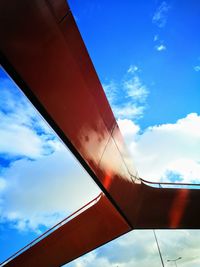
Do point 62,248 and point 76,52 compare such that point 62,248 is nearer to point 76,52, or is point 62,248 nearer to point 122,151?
point 122,151

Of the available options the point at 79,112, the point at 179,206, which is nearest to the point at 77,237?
the point at 179,206

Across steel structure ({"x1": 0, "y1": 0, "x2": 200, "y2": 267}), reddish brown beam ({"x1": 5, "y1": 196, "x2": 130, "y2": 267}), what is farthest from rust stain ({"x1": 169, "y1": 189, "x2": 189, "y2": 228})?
reddish brown beam ({"x1": 5, "y1": 196, "x2": 130, "y2": 267})

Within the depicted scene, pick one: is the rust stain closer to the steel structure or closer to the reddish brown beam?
the steel structure

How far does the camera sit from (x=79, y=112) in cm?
443

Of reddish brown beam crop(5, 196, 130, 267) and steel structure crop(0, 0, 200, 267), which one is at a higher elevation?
steel structure crop(0, 0, 200, 267)

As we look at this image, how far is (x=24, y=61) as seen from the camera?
332cm

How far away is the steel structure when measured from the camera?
3201 mm

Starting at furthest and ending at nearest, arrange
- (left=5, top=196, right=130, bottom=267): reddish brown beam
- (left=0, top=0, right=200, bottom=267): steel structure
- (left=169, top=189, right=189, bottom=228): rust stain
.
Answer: (left=169, top=189, right=189, bottom=228): rust stain, (left=5, top=196, right=130, bottom=267): reddish brown beam, (left=0, top=0, right=200, bottom=267): steel structure

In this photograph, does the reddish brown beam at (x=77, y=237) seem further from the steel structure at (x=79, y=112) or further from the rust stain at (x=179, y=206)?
the rust stain at (x=179, y=206)

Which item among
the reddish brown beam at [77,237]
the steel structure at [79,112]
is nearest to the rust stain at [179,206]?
the steel structure at [79,112]

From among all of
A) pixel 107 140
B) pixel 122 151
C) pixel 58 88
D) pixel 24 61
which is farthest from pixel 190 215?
pixel 24 61

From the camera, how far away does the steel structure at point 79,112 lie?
3201mm

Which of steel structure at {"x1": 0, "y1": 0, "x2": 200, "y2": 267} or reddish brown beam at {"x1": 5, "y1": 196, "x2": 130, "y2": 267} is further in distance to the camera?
reddish brown beam at {"x1": 5, "y1": 196, "x2": 130, "y2": 267}

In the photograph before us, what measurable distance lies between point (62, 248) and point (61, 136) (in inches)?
269
